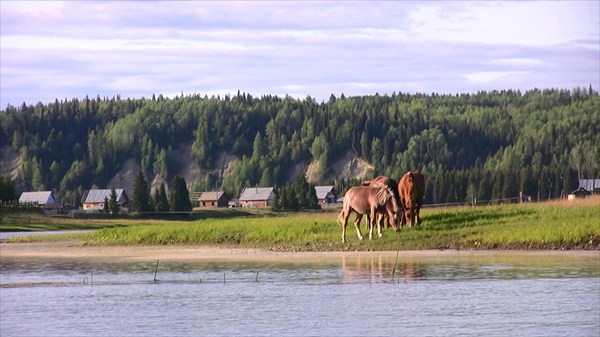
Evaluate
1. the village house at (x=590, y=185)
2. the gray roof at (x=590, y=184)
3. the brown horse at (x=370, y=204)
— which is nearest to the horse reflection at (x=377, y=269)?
the brown horse at (x=370, y=204)

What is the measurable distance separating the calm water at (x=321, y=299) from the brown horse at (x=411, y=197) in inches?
234

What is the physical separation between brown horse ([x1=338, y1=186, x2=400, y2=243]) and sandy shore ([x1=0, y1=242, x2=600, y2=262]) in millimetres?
2299

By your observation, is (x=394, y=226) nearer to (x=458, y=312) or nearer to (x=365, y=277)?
(x=365, y=277)

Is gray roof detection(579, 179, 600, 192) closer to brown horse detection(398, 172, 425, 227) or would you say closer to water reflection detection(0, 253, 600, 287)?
brown horse detection(398, 172, 425, 227)

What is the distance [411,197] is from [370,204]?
6.14ft

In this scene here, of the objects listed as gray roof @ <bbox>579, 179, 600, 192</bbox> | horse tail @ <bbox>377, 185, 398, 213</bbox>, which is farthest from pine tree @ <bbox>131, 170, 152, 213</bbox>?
horse tail @ <bbox>377, 185, 398, 213</bbox>

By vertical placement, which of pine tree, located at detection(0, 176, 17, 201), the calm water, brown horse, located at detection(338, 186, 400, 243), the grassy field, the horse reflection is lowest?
the calm water

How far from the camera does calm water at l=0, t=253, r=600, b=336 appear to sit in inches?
954

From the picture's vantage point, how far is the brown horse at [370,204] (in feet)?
148

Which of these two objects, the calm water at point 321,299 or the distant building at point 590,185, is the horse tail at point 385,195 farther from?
the distant building at point 590,185

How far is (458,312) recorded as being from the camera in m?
25.6

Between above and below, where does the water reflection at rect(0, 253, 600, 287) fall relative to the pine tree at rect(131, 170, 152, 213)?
below

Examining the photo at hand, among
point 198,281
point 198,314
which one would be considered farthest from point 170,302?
point 198,281

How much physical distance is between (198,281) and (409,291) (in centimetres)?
769
